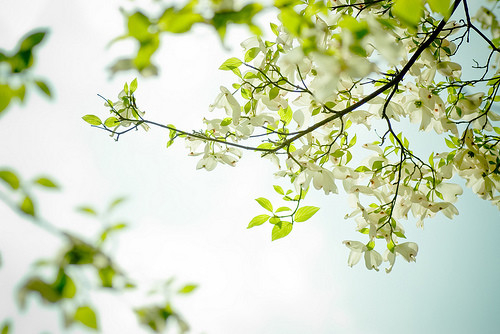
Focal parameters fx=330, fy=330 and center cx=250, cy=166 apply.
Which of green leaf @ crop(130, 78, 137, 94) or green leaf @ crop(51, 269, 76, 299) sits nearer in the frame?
green leaf @ crop(51, 269, 76, 299)

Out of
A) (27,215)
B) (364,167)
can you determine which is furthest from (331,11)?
(27,215)

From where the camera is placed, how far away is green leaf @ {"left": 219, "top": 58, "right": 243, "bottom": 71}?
2.94ft

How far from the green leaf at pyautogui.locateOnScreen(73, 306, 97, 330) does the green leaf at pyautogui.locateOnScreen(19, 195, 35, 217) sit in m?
0.10

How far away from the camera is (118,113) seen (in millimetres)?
947

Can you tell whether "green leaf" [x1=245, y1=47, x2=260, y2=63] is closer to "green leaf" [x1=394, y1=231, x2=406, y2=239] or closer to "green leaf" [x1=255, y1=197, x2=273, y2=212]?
"green leaf" [x1=255, y1=197, x2=273, y2=212]

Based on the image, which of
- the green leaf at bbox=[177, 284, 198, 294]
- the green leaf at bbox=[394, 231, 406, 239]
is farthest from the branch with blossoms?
the green leaf at bbox=[177, 284, 198, 294]

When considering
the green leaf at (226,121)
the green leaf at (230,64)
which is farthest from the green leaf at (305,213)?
the green leaf at (230,64)

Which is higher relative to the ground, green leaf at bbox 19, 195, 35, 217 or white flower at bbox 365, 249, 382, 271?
white flower at bbox 365, 249, 382, 271

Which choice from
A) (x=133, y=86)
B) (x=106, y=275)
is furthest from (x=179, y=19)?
(x=133, y=86)

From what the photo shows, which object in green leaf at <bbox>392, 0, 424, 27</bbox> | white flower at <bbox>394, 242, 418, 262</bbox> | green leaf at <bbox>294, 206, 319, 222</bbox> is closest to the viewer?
green leaf at <bbox>392, 0, 424, 27</bbox>

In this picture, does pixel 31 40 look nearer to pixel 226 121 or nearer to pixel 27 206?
pixel 27 206

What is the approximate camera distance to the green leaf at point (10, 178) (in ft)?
0.99

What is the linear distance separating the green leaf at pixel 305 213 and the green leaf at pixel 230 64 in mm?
425

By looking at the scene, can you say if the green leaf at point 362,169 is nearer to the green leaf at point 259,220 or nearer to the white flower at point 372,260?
the white flower at point 372,260
